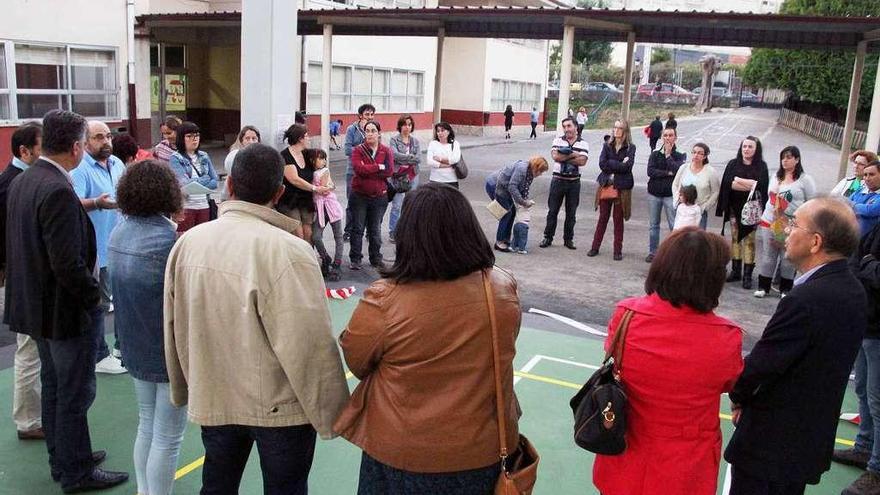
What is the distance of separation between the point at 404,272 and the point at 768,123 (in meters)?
53.5

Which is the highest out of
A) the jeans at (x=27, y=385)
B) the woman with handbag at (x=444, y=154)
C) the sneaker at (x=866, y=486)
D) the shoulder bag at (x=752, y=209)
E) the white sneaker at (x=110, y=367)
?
the woman with handbag at (x=444, y=154)

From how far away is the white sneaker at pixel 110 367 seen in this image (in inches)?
205

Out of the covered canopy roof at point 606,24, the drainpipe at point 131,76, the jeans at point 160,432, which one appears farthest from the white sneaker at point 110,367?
the drainpipe at point 131,76

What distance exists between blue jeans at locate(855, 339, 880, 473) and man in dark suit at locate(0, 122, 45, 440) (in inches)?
181

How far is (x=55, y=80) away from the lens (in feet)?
52.2

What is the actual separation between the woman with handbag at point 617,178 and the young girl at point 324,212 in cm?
359

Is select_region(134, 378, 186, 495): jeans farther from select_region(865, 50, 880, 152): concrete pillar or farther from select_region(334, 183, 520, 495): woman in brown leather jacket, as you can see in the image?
select_region(865, 50, 880, 152): concrete pillar

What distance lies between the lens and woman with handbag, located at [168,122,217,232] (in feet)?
21.3

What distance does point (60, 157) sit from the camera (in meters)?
3.42

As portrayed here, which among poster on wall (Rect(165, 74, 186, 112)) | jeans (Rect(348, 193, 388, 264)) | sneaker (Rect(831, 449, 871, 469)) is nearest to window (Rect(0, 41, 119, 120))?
poster on wall (Rect(165, 74, 186, 112))

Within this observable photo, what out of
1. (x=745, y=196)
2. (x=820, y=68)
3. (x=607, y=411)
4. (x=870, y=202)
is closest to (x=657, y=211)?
(x=745, y=196)

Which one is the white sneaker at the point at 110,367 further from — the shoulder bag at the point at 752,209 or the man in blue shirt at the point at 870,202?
the shoulder bag at the point at 752,209

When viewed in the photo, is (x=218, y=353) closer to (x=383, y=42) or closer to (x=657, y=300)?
(x=657, y=300)

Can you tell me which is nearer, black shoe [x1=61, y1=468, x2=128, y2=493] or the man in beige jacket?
the man in beige jacket
